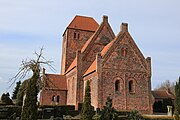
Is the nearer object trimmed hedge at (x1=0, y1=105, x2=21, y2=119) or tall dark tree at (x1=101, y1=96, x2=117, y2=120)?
tall dark tree at (x1=101, y1=96, x2=117, y2=120)

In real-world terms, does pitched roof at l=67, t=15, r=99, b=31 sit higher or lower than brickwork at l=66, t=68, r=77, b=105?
higher

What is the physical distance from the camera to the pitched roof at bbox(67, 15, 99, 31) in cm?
3925

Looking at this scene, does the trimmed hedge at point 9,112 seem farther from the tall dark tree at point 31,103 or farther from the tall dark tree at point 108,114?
the tall dark tree at point 108,114

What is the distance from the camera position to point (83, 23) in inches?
1587

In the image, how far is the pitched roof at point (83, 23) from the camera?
129 ft

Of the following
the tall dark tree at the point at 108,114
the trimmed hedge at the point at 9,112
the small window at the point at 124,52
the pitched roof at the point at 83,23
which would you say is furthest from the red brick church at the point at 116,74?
the trimmed hedge at the point at 9,112

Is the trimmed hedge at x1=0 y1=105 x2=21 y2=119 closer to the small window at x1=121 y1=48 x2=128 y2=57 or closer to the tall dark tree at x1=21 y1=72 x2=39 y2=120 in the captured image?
the tall dark tree at x1=21 y1=72 x2=39 y2=120

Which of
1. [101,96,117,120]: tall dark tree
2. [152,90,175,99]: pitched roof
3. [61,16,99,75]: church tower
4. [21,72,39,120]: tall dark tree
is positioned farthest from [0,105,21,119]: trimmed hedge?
[152,90,175,99]: pitched roof

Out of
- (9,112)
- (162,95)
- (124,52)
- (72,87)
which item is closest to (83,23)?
(72,87)

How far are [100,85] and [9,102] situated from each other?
15109 mm

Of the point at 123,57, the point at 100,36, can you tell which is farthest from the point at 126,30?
the point at 100,36

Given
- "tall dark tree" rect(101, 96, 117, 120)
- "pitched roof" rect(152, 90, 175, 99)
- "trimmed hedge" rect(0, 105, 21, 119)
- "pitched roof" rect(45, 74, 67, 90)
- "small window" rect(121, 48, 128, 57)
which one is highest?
"small window" rect(121, 48, 128, 57)

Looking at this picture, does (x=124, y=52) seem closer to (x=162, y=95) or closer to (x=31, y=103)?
(x=31, y=103)

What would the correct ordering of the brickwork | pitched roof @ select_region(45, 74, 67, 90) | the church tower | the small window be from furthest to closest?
the church tower → pitched roof @ select_region(45, 74, 67, 90) → the brickwork → the small window
